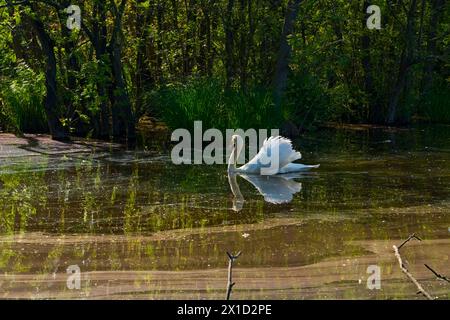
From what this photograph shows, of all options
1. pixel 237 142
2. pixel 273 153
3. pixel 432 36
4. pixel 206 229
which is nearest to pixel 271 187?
pixel 273 153

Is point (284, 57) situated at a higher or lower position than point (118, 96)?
higher

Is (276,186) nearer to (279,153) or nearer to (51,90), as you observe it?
(279,153)

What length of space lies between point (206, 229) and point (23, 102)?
9.43m

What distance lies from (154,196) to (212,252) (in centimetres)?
305

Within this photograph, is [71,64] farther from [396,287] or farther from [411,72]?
[396,287]

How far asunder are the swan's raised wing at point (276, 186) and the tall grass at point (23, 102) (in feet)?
19.3

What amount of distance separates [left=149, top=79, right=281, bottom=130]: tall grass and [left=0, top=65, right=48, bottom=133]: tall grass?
2.36 m

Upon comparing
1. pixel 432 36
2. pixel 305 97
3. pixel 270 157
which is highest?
pixel 432 36

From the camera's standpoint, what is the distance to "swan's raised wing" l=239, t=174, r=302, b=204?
35.2 feet

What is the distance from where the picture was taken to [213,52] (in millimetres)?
20219

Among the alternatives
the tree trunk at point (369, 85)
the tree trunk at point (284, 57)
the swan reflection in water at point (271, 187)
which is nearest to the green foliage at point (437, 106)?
the tree trunk at point (369, 85)

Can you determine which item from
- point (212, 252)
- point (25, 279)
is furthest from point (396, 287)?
point (25, 279)

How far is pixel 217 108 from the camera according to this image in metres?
16.6

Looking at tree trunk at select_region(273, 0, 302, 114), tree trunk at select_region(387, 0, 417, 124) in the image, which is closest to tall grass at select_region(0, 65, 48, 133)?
tree trunk at select_region(273, 0, 302, 114)
